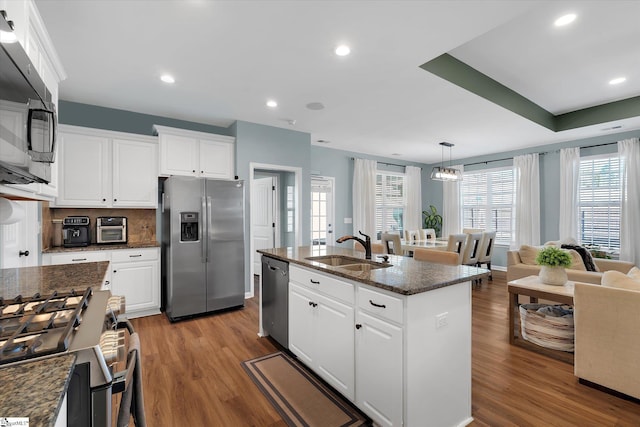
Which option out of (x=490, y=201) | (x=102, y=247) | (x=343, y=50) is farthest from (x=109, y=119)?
(x=490, y=201)

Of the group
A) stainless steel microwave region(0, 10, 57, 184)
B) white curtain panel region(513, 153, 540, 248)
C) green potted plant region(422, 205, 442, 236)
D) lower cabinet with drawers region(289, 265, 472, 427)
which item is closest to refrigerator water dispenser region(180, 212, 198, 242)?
lower cabinet with drawers region(289, 265, 472, 427)

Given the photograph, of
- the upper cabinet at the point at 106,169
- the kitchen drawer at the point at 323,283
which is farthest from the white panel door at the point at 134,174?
the kitchen drawer at the point at 323,283

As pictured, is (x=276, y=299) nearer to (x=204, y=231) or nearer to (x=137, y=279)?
(x=204, y=231)

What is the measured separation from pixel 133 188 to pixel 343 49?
3.08 m

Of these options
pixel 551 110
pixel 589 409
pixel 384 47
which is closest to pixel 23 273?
pixel 384 47

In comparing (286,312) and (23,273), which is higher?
(23,273)

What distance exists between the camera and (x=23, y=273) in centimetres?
194

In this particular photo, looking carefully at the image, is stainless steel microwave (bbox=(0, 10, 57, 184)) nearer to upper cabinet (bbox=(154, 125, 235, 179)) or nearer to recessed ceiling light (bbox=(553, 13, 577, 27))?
upper cabinet (bbox=(154, 125, 235, 179))

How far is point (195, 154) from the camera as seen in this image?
4.16 metres

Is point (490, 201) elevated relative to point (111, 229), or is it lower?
elevated

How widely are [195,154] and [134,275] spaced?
1.74m

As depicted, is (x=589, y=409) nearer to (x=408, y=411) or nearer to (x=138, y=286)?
(x=408, y=411)

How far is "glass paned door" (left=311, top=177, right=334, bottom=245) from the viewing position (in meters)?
6.23

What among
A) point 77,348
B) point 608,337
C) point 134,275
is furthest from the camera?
point 134,275
